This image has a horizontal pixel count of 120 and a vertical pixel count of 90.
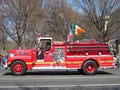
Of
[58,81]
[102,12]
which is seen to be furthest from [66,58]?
[102,12]

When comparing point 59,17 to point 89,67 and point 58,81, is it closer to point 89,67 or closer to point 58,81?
point 89,67

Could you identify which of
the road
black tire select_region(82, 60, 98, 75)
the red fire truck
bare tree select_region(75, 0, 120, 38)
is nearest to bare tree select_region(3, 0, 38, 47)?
bare tree select_region(75, 0, 120, 38)

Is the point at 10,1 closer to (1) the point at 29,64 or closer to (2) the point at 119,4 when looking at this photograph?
(2) the point at 119,4

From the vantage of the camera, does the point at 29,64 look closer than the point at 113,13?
Yes

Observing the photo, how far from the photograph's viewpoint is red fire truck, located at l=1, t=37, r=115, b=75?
900 inches

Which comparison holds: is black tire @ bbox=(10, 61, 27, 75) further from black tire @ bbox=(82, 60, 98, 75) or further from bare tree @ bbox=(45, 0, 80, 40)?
bare tree @ bbox=(45, 0, 80, 40)

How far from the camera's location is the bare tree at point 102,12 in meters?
41.5

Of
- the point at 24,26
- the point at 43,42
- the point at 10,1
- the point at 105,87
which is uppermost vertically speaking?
the point at 10,1

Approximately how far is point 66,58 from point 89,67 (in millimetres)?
1590

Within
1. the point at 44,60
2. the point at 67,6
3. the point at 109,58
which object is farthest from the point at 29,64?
the point at 67,6

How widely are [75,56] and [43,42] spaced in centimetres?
259

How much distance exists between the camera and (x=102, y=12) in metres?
41.4

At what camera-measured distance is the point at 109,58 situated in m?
23.4

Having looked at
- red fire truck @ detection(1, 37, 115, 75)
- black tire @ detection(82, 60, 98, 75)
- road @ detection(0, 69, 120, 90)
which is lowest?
road @ detection(0, 69, 120, 90)
